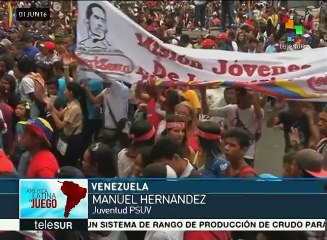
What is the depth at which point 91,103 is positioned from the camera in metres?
8.83

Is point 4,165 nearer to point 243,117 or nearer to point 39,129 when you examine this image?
point 39,129

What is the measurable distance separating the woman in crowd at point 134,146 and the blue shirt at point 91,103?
2.33 meters

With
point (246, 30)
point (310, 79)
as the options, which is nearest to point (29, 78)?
point (310, 79)

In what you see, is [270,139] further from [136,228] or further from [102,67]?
[136,228]

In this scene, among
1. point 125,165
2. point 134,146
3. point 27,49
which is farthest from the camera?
point 27,49

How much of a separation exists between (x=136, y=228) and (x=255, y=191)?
31.3 inches

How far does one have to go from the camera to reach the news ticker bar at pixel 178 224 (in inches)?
187

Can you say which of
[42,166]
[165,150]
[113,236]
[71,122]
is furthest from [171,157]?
[71,122]

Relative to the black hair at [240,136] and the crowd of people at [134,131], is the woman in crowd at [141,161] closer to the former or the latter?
the crowd of people at [134,131]

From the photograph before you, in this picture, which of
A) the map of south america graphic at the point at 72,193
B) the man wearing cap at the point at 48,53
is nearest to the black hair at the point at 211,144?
the map of south america graphic at the point at 72,193

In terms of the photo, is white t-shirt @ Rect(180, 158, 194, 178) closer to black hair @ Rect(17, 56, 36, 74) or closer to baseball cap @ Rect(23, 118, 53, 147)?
baseball cap @ Rect(23, 118, 53, 147)

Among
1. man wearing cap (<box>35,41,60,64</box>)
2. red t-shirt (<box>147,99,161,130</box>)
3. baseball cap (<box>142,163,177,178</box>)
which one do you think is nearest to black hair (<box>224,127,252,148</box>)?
baseball cap (<box>142,163,177,178</box>)

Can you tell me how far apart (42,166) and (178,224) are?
4.38 ft

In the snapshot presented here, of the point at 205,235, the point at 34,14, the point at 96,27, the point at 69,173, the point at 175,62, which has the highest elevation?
the point at 96,27
